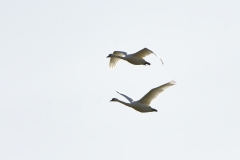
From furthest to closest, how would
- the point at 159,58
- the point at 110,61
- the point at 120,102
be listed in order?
the point at 110,61 → the point at 120,102 → the point at 159,58

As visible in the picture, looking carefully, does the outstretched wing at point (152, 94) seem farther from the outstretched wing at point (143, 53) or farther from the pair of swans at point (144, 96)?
the outstretched wing at point (143, 53)

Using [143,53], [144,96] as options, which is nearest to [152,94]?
[144,96]

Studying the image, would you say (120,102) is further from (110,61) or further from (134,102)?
(110,61)

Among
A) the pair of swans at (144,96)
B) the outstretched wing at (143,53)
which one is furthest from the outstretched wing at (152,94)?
the outstretched wing at (143,53)

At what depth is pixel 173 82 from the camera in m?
42.6

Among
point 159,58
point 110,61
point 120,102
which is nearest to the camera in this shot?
point 159,58

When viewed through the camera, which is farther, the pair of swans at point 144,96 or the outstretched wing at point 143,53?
the outstretched wing at point 143,53

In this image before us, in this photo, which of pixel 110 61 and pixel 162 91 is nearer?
pixel 162 91

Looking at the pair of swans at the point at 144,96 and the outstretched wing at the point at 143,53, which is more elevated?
the outstretched wing at the point at 143,53

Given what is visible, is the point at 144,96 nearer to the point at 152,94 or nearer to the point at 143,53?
the point at 152,94

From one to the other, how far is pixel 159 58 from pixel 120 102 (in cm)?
421

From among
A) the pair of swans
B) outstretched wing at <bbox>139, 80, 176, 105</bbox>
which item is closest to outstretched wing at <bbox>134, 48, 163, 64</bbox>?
the pair of swans

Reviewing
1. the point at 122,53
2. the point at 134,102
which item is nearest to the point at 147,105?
the point at 134,102

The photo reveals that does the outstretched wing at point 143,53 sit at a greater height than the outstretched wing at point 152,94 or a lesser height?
greater
